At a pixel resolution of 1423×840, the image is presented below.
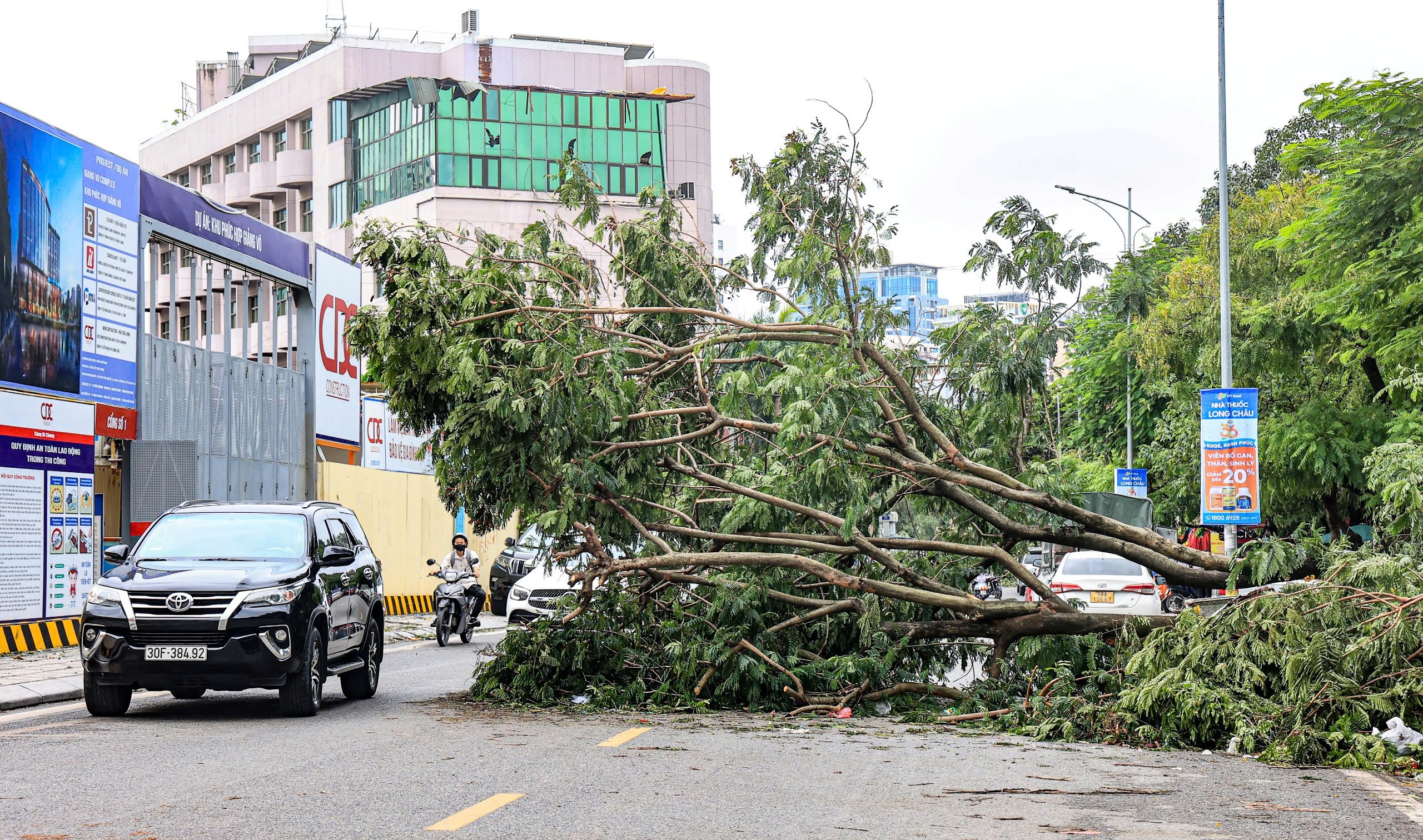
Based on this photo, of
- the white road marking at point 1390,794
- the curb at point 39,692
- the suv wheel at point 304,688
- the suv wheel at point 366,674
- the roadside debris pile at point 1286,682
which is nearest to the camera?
the white road marking at point 1390,794

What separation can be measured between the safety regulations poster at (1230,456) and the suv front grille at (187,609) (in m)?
12.7

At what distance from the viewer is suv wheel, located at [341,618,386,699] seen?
1374 cm

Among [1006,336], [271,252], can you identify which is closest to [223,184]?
[271,252]

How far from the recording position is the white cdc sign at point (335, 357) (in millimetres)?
28484

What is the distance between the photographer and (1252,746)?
34.4ft

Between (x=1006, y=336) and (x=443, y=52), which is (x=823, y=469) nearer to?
(x=1006, y=336)

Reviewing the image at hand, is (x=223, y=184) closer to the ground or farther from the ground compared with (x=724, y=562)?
farther from the ground

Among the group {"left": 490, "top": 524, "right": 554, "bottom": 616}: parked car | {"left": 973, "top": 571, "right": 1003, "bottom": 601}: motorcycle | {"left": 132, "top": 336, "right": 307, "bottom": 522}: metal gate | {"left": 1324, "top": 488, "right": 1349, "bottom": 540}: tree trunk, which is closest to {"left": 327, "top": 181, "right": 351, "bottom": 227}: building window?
{"left": 490, "top": 524, "right": 554, "bottom": 616}: parked car

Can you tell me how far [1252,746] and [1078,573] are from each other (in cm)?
1651

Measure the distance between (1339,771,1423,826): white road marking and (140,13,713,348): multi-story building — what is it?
52835 mm

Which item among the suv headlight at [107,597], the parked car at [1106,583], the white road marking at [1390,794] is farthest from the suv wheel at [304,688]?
the parked car at [1106,583]

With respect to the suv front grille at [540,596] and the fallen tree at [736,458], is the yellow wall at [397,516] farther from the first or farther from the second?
the fallen tree at [736,458]

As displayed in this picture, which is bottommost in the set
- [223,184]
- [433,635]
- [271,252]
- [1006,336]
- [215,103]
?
[433,635]

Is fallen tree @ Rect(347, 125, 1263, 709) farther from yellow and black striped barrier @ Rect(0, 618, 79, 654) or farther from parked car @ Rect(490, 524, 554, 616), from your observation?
parked car @ Rect(490, 524, 554, 616)
